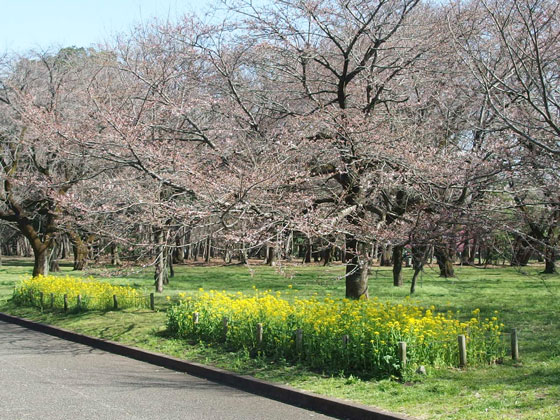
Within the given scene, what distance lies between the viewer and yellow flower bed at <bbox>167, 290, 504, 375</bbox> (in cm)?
793

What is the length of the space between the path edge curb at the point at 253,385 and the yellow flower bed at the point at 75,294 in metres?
2.75

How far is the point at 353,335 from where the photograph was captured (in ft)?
27.1

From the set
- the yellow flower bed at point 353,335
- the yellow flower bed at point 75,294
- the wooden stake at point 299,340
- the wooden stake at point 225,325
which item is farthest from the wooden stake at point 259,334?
the yellow flower bed at point 75,294

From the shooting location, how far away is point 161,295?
1884 cm

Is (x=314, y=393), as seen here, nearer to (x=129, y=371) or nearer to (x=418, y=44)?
(x=129, y=371)

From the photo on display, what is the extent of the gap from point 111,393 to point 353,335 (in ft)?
11.0

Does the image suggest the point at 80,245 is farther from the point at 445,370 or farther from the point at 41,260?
the point at 445,370

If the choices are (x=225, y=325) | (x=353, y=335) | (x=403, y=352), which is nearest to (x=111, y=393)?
(x=225, y=325)

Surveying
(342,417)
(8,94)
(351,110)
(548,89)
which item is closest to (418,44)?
Answer: (351,110)

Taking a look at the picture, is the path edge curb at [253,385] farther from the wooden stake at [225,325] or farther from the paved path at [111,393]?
the wooden stake at [225,325]

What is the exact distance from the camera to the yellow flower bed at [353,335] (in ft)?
26.0

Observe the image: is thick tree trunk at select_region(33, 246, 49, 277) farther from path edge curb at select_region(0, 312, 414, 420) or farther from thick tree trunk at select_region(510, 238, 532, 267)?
thick tree trunk at select_region(510, 238, 532, 267)

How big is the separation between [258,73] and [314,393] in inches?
350

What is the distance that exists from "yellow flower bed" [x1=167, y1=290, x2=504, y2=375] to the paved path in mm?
1273
